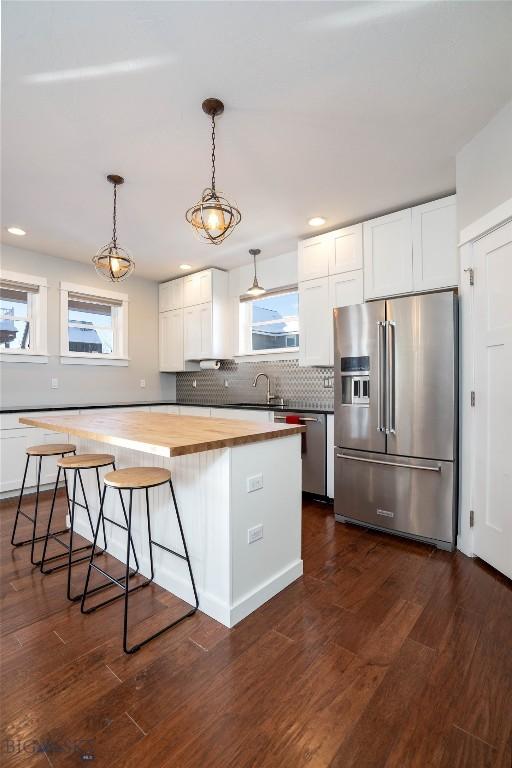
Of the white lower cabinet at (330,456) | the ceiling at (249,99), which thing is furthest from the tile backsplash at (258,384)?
the ceiling at (249,99)

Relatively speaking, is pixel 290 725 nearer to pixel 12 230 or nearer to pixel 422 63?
pixel 422 63

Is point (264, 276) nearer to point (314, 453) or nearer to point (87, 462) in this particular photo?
point (314, 453)

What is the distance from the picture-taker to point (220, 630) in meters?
1.77

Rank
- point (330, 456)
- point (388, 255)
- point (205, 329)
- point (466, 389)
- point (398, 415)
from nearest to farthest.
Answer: point (466, 389)
point (398, 415)
point (388, 255)
point (330, 456)
point (205, 329)

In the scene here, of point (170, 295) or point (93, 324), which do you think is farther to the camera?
point (170, 295)

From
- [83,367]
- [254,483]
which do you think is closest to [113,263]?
[254,483]

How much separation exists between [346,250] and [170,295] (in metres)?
2.89

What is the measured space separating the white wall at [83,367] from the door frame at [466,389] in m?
4.27

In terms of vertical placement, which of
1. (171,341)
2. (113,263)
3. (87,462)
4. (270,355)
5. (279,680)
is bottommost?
(279,680)

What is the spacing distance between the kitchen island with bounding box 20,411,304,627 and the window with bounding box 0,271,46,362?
2.62 metres

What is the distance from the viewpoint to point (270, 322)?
4.86m

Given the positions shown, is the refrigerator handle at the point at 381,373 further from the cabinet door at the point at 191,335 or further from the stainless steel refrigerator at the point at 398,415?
the cabinet door at the point at 191,335

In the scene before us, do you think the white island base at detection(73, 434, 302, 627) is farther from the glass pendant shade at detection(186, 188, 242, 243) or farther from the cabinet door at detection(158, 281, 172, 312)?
the cabinet door at detection(158, 281, 172, 312)

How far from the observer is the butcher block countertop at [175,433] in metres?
1.59
